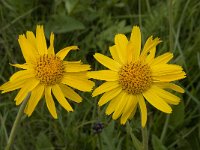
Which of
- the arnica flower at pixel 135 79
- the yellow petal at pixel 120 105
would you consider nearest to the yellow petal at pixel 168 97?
the arnica flower at pixel 135 79

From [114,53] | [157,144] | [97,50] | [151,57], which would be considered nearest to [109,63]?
[114,53]

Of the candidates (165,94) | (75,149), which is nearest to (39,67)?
(165,94)

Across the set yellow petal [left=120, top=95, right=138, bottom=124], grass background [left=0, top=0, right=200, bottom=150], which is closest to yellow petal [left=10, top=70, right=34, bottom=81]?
yellow petal [left=120, top=95, right=138, bottom=124]

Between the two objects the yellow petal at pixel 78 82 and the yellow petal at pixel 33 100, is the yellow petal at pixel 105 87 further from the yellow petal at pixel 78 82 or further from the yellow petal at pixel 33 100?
the yellow petal at pixel 33 100

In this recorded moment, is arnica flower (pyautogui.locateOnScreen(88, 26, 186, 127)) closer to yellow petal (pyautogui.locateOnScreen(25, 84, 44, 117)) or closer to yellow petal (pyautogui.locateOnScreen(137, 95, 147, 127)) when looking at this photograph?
yellow petal (pyautogui.locateOnScreen(137, 95, 147, 127))

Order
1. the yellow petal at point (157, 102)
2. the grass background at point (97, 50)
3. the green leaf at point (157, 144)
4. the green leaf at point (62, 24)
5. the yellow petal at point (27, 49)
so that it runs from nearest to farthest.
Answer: the yellow petal at point (157, 102) < the yellow petal at point (27, 49) < the green leaf at point (157, 144) < the grass background at point (97, 50) < the green leaf at point (62, 24)

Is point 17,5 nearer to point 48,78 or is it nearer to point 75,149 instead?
point 75,149

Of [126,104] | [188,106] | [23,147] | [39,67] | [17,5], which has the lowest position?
[23,147]
